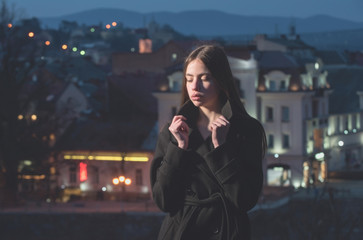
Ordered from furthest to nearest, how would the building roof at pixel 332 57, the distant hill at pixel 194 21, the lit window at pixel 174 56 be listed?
1. the distant hill at pixel 194 21
2. the building roof at pixel 332 57
3. the lit window at pixel 174 56

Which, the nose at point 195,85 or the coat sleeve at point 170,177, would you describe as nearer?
the coat sleeve at point 170,177

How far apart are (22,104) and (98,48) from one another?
35.2 meters

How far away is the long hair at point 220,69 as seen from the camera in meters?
4.05

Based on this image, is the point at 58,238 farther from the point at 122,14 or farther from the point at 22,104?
the point at 122,14

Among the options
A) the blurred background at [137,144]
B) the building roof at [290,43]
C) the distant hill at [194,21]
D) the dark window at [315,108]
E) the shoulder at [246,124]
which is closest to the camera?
the shoulder at [246,124]

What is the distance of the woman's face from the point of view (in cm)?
406

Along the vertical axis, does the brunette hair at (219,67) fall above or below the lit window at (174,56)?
above

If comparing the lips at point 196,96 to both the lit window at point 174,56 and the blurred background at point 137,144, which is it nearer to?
the blurred background at point 137,144

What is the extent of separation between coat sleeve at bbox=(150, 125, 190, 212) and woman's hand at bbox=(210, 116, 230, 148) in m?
0.17

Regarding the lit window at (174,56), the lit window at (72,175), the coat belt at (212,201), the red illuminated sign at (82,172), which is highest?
the coat belt at (212,201)

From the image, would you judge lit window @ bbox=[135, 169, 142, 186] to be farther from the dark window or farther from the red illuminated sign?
the dark window

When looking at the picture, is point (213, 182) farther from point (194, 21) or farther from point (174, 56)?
point (194, 21)

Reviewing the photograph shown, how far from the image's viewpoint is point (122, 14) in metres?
103

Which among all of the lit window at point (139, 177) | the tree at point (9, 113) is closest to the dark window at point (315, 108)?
the lit window at point (139, 177)
